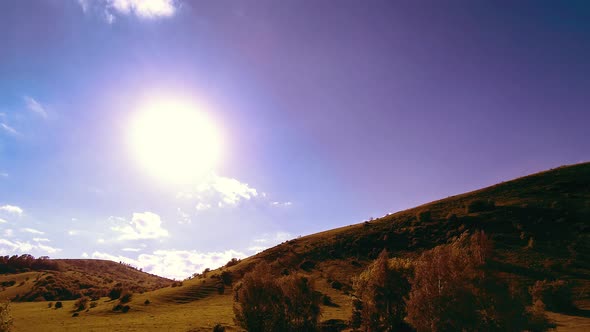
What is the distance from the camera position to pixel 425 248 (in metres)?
60.7

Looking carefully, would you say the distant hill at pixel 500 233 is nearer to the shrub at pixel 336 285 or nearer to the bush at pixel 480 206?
the bush at pixel 480 206

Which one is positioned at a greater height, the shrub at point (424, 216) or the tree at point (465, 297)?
the shrub at point (424, 216)

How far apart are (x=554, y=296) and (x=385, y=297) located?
21.7 metres

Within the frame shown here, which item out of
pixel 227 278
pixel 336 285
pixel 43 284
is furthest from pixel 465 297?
pixel 43 284

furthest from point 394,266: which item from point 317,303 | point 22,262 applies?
point 22,262

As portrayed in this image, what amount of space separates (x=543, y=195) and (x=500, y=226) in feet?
55.4

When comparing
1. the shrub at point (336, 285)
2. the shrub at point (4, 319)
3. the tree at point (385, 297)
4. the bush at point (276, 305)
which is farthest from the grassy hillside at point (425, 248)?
the shrub at point (4, 319)

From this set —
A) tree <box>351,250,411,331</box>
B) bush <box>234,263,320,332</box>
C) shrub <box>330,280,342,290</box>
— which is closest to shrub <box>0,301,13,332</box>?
bush <box>234,263,320,332</box>

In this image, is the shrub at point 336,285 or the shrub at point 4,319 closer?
the shrub at point 4,319

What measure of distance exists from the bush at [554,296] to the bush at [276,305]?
24.7 m

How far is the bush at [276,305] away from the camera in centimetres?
3212

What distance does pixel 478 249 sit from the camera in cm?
2181

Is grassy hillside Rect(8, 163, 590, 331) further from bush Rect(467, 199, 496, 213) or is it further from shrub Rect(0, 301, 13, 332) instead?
shrub Rect(0, 301, 13, 332)

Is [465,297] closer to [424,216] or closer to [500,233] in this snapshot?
[500,233]
